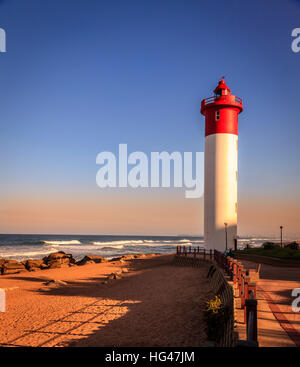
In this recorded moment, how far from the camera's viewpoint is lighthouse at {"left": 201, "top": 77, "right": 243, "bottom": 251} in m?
23.4

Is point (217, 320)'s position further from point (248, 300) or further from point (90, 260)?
point (90, 260)

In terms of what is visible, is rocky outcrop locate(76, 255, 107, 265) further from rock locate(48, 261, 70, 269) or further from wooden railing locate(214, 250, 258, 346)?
wooden railing locate(214, 250, 258, 346)

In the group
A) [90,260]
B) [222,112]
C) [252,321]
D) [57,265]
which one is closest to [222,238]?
[222,112]

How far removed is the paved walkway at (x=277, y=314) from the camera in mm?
7122

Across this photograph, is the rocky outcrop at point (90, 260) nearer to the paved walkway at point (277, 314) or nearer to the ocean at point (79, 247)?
the ocean at point (79, 247)

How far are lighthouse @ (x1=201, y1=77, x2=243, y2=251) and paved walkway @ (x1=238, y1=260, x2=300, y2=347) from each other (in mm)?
8506

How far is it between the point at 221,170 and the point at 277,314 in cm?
1570

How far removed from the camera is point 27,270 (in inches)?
1337

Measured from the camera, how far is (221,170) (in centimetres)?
2391

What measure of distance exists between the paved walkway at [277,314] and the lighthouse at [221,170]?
335 inches

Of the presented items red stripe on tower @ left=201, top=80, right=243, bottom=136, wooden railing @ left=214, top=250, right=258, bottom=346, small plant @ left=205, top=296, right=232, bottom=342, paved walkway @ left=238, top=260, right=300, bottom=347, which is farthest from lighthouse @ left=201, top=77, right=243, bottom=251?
small plant @ left=205, top=296, right=232, bottom=342

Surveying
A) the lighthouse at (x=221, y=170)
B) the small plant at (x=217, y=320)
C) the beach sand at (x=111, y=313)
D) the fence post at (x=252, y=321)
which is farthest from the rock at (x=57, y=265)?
the fence post at (x=252, y=321)
